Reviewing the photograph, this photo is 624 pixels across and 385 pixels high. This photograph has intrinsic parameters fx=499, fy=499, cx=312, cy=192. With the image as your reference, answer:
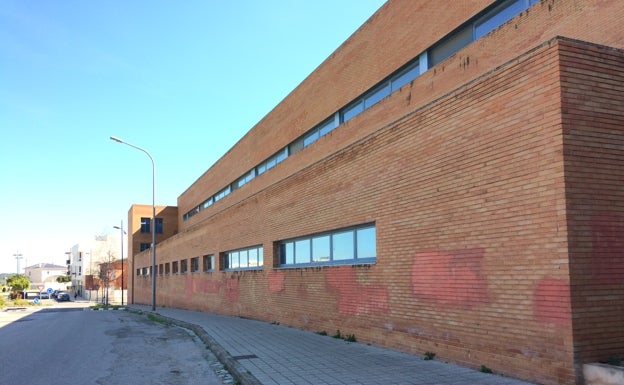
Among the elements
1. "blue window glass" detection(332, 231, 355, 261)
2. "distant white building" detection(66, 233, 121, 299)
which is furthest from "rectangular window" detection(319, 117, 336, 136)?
"distant white building" detection(66, 233, 121, 299)

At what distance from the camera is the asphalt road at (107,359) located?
868cm

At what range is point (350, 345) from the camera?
10.5 metres

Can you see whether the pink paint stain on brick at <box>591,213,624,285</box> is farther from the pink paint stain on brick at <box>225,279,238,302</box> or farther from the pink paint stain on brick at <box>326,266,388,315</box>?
the pink paint stain on brick at <box>225,279,238,302</box>

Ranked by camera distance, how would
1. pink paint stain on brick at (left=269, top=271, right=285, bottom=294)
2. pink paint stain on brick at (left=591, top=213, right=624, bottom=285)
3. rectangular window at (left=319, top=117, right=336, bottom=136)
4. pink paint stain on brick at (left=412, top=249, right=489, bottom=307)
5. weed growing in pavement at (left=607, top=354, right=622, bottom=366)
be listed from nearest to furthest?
weed growing in pavement at (left=607, top=354, right=622, bottom=366)
pink paint stain on brick at (left=591, top=213, right=624, bottom=285)
pink paint stain on brick at (left=412, top=249, right=489, bottom=307)
pink paint stain on brick at (left=269, top=271, right=285, bottom=294)
rectangular window at (left=319, top=117, right=336, bottom=136)

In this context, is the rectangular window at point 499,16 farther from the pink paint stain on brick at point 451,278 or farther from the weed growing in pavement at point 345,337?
the weed growing in pavement at point 345,337

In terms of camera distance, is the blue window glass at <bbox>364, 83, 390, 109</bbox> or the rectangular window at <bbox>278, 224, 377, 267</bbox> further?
the blue window glass at <bbox>364, 83, 390, 109</bbox>

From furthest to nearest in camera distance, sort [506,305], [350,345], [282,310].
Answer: [282,310] < [350,345] < [506,305]

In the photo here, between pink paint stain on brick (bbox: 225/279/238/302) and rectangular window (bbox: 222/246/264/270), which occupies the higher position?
rectangular window (bbox: 222/246/264/270)

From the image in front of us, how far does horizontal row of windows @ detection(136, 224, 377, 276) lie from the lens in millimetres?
11297

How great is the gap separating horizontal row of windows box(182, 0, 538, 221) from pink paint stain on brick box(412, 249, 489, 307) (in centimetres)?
642

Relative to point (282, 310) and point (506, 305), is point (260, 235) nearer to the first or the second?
point (282, 310)

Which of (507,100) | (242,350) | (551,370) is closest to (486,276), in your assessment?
(551,370)

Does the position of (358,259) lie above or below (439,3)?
below

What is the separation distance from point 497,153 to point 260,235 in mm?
11484
